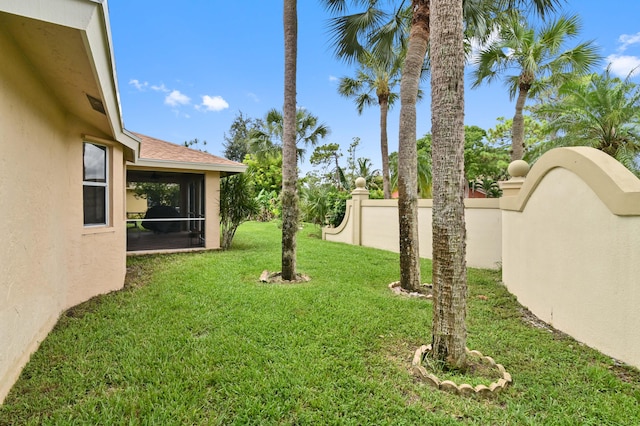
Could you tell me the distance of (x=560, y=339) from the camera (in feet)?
14.3

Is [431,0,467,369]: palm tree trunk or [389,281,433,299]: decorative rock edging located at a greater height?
[431,0,467,369]: palm tree trunk

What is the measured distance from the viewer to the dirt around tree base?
279 inches

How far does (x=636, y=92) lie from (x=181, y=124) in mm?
45274

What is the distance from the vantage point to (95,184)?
6012 millimetres

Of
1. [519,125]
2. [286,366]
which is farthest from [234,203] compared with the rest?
[519,125]

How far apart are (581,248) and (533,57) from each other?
34.7 feet

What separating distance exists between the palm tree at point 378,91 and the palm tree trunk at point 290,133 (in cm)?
910

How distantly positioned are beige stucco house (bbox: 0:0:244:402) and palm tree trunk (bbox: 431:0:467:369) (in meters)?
3.03

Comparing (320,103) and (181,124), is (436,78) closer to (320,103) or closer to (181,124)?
(320,103)

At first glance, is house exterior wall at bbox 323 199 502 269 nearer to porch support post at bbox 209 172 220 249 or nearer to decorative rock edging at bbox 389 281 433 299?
decorative rock edging at bbox 389 281 433 299

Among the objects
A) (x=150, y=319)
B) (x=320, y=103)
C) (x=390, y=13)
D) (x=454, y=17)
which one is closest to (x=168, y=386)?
(x=150, y=319)

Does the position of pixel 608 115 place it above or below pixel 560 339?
above

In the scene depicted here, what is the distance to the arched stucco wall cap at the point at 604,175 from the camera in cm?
348

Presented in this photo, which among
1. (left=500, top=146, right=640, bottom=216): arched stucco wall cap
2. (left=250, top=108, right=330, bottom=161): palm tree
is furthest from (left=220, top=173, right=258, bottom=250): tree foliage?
(left=250, top=108, right=330, bottom=161): palm tree
